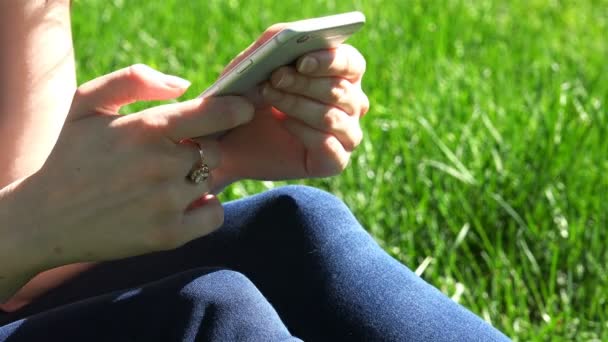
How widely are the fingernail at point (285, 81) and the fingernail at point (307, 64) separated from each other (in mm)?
16

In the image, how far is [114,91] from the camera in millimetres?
1288

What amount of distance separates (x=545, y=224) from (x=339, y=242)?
0.96 metres

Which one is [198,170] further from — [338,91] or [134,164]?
[338,91]

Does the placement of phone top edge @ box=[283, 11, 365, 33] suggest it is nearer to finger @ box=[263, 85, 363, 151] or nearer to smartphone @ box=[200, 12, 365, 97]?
smartphone @ box=[200, 12, 365, 97]

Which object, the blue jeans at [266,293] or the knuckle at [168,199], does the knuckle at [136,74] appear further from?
the blue jeans at [266,293]

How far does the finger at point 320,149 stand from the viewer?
1.43m

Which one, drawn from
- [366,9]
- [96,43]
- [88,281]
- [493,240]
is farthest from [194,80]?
[88,281]

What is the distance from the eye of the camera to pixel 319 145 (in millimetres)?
1434

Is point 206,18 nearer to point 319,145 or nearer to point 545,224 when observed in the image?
point 545,224

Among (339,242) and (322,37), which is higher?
(322,37)

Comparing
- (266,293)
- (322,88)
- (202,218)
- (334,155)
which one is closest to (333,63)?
(322,88)

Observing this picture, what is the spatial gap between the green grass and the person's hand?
734 millimetres

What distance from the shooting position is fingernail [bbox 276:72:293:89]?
1328mm

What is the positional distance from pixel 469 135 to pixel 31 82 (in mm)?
1295
